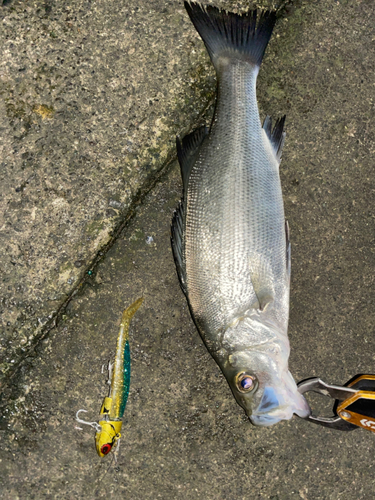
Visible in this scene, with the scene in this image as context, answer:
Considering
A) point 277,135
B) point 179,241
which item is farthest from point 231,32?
point 179,241

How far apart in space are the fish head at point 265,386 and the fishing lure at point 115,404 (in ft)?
2.73

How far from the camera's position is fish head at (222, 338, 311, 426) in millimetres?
2445

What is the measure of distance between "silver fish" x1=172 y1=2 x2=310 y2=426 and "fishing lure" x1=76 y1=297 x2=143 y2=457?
668 mm

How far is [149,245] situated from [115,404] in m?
1.17

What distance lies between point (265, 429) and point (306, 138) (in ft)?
7.37

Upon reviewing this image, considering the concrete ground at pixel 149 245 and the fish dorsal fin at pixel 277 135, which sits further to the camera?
the concrete ground at pixel 149 245

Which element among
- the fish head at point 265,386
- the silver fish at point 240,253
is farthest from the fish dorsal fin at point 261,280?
the fish head at point 265,386

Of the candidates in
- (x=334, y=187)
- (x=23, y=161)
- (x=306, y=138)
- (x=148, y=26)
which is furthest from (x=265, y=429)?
(x=148, y=26)

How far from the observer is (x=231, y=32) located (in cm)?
278

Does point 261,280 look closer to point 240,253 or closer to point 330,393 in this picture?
point 240,253

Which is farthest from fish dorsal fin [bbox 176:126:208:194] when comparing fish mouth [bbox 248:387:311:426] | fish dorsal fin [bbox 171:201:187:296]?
fish mouth [bbox 248:387:311:426]

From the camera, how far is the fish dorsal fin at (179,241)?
105 inches

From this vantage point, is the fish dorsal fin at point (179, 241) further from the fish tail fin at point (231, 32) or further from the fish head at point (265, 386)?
the fish tail fin at point (231, 32)

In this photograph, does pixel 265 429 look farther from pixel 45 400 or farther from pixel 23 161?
pixel 23 161
